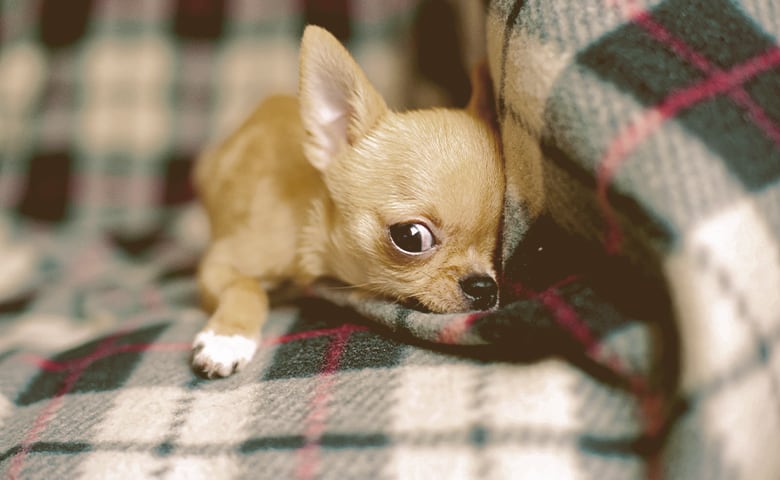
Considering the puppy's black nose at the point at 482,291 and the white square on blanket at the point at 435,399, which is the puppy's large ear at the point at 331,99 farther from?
the white square on blanket at the point at 435,399

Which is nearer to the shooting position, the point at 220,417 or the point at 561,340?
the point at 561,340

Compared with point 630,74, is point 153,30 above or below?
Result: below

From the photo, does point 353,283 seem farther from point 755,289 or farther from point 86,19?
point 86,19

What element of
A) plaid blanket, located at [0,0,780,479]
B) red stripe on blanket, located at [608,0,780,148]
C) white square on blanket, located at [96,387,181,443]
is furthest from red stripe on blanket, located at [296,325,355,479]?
red stripe on blanket, located at [608,0,780,148]

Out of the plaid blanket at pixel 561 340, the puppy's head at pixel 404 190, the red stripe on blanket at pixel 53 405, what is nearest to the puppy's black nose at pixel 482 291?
the puppy's head at pixel 404 190

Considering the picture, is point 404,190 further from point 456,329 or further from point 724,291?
point 724,291

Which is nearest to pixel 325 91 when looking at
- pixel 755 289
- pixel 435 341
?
pixel 435 341

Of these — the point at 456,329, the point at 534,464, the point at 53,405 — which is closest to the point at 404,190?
the point at 456,329
